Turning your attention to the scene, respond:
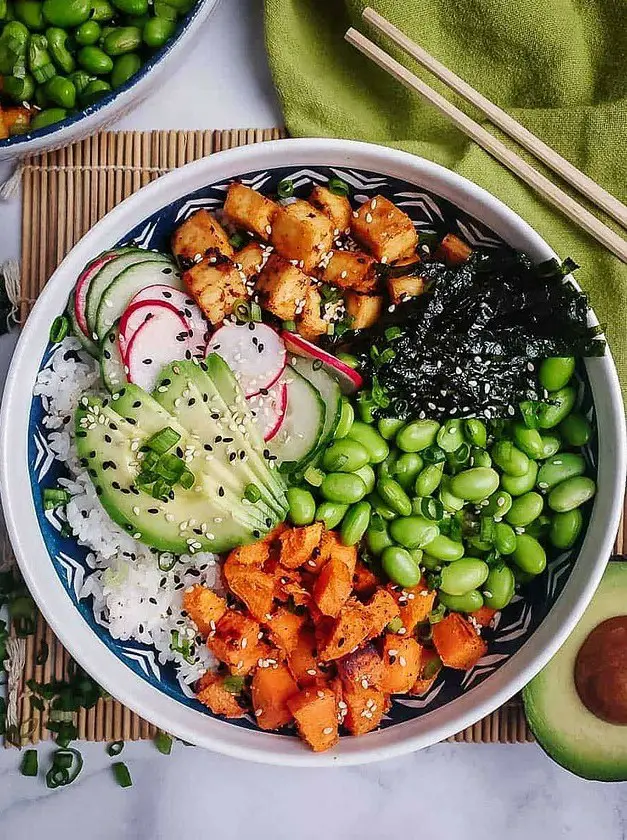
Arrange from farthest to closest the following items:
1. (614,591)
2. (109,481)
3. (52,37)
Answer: (52,37)
(614,591)
(109,481)

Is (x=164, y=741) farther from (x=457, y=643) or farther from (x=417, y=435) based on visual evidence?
(x=417, y=435)

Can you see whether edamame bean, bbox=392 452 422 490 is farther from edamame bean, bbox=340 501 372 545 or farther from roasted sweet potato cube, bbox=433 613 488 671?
roasted sweet potato cube, bbox=433 613 488 671

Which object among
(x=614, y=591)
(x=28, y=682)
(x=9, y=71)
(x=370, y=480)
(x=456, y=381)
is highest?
(x=9, y=71)

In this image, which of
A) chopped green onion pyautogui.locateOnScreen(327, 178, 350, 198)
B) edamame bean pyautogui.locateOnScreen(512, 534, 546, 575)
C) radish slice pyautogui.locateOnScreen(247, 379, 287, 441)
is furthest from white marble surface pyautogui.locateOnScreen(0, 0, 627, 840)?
chopped green onion pyautogui.locateOnScreen(327, 178, 350, 198)

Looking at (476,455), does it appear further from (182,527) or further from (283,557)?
(182,527)

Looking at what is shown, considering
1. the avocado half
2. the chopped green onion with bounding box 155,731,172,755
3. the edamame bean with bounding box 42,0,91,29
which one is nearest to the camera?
the avocado half

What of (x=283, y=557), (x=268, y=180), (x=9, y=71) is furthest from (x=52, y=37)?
(x=283, y=557)

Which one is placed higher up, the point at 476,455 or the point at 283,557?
the point at 476,455
